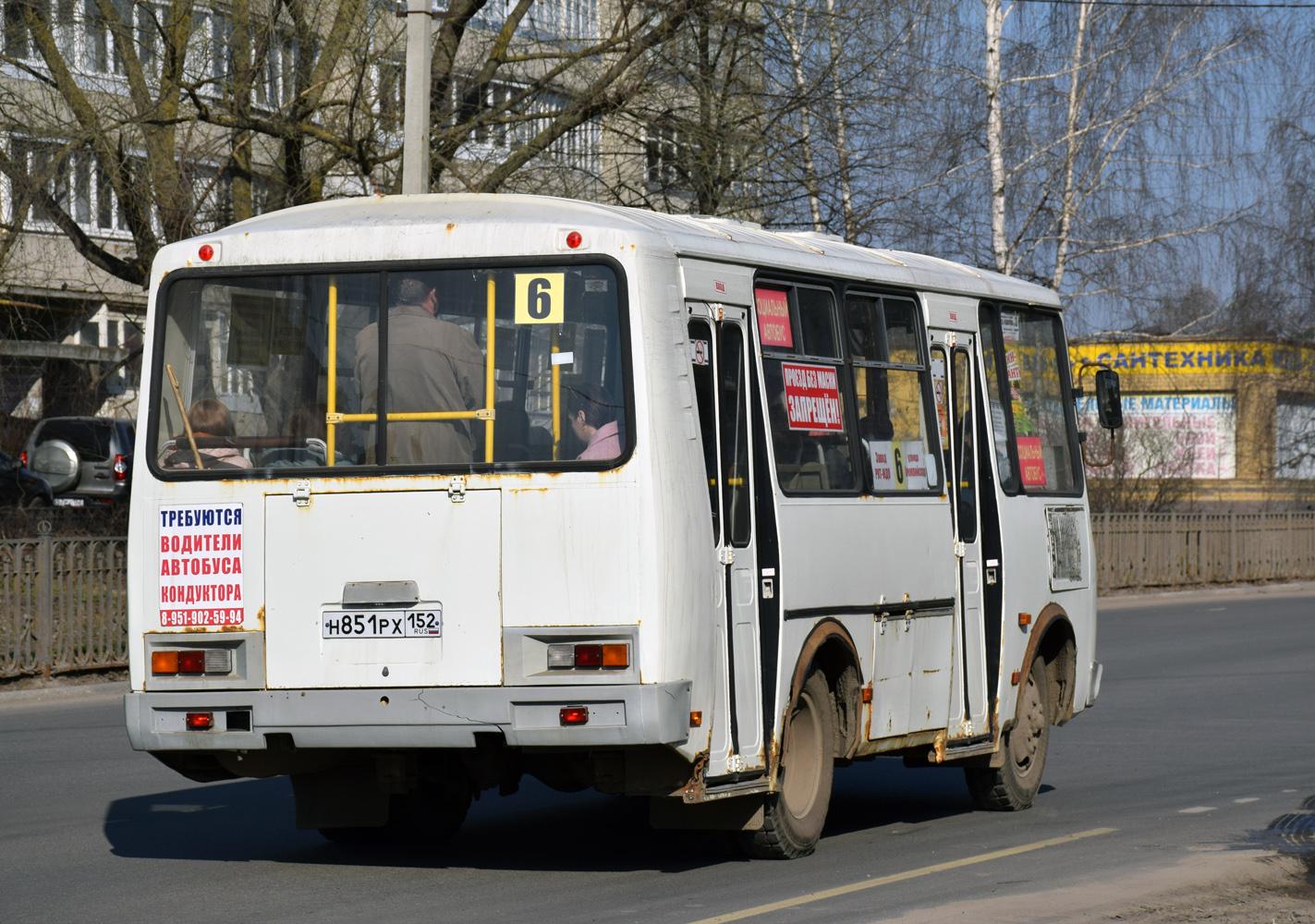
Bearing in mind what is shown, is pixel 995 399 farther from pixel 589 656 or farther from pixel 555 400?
pixel 589 656

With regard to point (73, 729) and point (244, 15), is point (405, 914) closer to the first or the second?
point (73, 729)

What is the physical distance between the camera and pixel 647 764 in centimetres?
780

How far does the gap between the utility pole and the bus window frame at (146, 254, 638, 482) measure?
8.04 m

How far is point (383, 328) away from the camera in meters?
8.05

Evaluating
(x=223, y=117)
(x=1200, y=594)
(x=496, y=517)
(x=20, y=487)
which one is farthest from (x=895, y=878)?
(x=1200, y=594)

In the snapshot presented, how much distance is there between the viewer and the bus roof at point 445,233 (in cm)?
793

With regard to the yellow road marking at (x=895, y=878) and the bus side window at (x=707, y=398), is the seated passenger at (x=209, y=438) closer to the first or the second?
the bus side window at (x=707, y=398)

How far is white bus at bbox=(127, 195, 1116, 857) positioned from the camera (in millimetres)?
7625

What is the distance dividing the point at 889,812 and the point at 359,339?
14.8ft

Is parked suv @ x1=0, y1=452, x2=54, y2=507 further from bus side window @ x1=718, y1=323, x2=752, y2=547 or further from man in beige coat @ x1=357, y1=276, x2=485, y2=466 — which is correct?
bus side window @ x1=718, y1=323, x2=752, y2=547

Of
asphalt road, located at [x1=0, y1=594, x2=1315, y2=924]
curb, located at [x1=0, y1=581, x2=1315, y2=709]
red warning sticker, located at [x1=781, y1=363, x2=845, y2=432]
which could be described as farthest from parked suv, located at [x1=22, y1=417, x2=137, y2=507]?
red warning sticker, located at [x1=781, y1=363, x2=845, y2=432]

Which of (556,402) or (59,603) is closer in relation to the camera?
A: (556,402)

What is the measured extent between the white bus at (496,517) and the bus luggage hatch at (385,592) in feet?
0.04

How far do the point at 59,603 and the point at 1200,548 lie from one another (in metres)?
24.6
